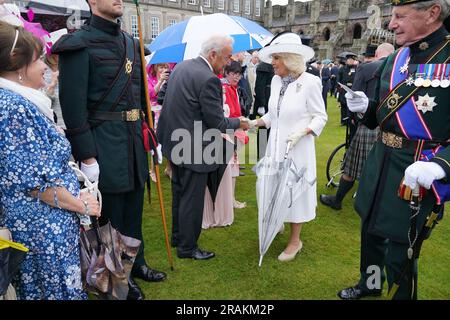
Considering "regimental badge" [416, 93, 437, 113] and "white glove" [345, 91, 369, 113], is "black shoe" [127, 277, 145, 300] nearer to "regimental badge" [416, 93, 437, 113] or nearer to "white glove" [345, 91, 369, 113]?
"white glove" [345, 91, 369, 113]

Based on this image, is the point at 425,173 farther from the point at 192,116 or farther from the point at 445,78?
the point at 192,116

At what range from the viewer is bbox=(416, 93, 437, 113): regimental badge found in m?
2.20

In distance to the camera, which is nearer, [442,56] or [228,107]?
[442,56]

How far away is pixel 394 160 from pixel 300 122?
1.25m

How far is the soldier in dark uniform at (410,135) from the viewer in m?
2.14

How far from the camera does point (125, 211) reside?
3.04 metres

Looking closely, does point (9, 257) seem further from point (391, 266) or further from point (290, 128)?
point (290, 128)

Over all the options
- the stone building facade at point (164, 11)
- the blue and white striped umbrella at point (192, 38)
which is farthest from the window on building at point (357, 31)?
the blue and white striped umbrella at point (192, 38)

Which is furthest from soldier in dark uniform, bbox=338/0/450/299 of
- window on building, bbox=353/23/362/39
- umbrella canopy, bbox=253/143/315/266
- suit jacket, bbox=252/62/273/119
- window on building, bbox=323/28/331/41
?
window on building, bbox=323/28/331/41

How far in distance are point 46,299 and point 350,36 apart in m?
46.5

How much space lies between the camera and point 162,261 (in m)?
3.72

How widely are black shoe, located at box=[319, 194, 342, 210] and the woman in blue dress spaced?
12.9 ft

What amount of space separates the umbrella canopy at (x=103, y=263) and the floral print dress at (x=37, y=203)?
0.37 feet

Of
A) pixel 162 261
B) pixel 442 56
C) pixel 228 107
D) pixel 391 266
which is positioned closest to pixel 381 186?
pixel 391 266
